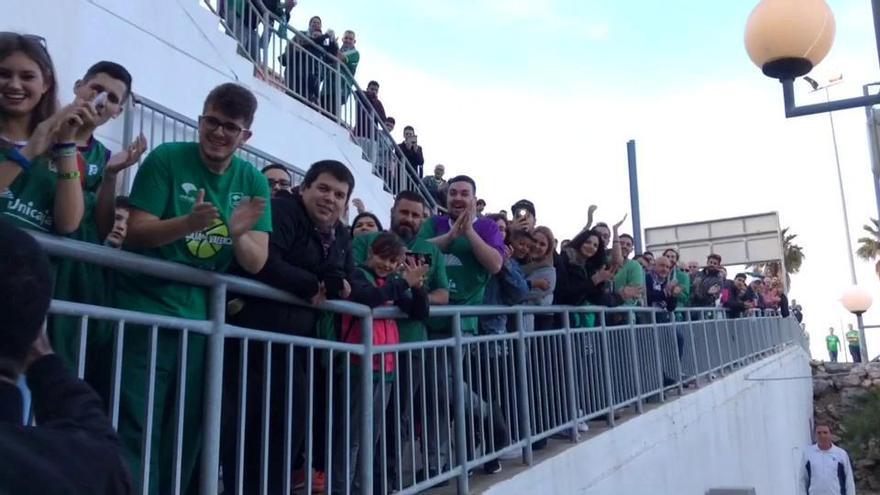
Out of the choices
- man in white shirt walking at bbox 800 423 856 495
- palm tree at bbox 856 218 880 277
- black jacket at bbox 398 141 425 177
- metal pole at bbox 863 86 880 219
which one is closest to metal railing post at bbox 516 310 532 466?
metal pole at bbox 863 86 880 219

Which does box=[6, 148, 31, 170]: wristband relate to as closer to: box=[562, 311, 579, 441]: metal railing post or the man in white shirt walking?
box=[562, 311, 579, 441]: metal railing post

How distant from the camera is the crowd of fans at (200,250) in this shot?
7.75 feet

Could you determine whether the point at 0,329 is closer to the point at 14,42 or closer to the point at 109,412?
the point at 109,412

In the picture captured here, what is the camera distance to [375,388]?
371 centimetres

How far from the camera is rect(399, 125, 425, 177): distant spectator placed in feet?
39.2

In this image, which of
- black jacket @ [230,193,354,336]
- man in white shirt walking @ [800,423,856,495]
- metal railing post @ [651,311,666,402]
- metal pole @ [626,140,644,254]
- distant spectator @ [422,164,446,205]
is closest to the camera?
black jacket @ [230,193,354,336]

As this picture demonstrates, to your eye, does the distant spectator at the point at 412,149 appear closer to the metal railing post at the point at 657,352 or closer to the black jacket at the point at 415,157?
the black jacket at the point at 415,157

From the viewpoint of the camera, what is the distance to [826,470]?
35.3 feet

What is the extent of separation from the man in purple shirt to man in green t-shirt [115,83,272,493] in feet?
4.99

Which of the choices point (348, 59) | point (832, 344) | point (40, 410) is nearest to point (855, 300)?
point (832, 344)

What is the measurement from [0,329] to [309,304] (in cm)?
182

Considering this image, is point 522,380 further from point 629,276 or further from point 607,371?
point 629,276

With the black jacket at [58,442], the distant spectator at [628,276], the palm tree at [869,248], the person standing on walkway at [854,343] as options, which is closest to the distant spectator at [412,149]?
the distant spectator at [628,276]

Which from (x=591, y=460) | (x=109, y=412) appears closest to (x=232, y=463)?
(x=109, y=412)
